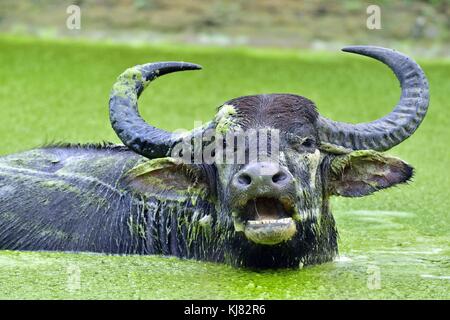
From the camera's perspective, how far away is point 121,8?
14617 millimetres

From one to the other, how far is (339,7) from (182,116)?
12.2 feet

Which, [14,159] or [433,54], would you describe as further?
[433,54]

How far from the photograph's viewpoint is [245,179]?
604cm

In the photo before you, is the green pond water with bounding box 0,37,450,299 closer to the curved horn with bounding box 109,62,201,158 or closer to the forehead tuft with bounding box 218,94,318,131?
the curved horn with bounding box 109,62,201,158

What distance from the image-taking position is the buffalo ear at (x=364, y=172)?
6.76 m

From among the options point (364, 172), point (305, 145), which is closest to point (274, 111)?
point (305, 145)

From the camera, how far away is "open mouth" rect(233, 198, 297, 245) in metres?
6.02

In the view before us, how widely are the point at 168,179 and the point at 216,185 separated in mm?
311

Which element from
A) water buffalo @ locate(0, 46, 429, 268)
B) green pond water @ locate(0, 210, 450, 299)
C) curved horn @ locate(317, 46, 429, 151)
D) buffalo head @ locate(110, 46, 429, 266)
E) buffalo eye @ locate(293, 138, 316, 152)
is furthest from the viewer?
curved horn @ locate(317, 46, 429, 151)

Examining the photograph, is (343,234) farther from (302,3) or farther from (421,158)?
(302,3)

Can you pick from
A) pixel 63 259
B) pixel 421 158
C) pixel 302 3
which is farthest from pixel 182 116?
pixel 63 259

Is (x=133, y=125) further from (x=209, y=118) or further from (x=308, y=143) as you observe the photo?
(x=209, y=118)

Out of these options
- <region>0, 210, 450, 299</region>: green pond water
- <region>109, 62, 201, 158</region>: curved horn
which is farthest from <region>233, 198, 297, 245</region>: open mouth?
<region>109, 62, 201, 158</region>: curved horn
